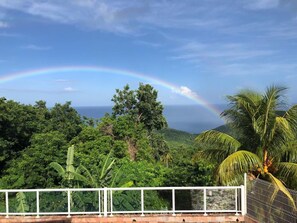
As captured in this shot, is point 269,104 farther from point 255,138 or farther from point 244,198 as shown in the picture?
point 244,198

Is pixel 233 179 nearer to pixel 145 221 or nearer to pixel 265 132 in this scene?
pixel 265 132

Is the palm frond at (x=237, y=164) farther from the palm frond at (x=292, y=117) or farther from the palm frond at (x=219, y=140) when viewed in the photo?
the palm frond at (x=292, y=117)

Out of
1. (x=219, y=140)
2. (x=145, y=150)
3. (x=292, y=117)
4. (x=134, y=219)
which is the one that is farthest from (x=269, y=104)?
(x=145, y=150)

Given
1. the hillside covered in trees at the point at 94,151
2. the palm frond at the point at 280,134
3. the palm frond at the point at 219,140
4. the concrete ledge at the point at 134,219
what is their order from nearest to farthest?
the concrete ledge at the point at 134,219 → the palm frond at the point at 280,134 → the palm frond at the point at 219,140 → the hillside covered in trees at the point at 94,151

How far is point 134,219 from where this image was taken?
26.8ft

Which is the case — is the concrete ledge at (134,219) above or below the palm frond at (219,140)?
below

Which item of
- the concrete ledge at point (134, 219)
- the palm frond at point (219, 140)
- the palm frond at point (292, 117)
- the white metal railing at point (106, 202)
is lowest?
→ the concrete ledge at point (134, 219)

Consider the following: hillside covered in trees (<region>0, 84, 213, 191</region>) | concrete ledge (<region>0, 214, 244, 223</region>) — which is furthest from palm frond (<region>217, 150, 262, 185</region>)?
hillside covered in trees (<region>0, 84, 213, 191</region>)

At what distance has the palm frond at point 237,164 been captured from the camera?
26.9 ft

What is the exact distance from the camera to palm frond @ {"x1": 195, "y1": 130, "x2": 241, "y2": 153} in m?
9.02

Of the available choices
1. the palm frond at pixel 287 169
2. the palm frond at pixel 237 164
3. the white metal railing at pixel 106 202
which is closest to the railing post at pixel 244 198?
the white metal railing at pixel 106 202

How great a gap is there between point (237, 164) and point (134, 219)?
286 cm

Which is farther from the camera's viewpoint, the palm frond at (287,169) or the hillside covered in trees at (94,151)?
the hillside covered in trees at (94,151)

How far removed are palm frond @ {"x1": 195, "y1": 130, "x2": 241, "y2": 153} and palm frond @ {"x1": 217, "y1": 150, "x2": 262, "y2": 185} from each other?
0.59m
